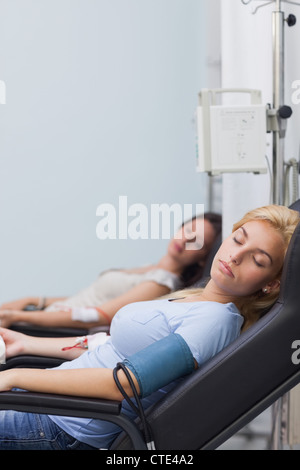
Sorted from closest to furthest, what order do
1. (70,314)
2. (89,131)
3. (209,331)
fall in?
1. (209,331)
2. (70,314)
3. (89,131)

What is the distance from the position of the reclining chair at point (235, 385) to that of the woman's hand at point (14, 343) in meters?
0.51

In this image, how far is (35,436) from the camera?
1.33 m

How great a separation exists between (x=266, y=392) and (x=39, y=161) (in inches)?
96.4

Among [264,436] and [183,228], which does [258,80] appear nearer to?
[183,228]

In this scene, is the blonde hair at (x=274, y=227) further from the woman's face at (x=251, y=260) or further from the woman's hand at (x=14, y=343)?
the woman's hand at (x=14, y=343)

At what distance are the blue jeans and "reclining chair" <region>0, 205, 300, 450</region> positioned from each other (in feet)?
0.49

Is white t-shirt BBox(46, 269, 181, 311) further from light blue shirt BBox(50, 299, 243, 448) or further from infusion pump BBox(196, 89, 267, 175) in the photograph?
light blue shirt BBox(50, 299, 243, 448)

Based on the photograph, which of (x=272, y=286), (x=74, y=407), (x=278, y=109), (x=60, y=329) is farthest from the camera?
(x=60, y=329)

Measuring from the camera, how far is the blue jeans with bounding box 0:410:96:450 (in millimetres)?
1323

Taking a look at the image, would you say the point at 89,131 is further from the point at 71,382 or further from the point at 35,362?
the point at 71,382

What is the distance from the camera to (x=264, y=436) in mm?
2385

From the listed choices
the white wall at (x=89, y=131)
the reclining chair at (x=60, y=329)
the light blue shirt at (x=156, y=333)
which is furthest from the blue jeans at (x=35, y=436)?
the white wall at (x=89, y=131)

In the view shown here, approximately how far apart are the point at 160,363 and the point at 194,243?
136 centimetres

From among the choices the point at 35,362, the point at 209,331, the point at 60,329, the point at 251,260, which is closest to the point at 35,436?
the point at 35,362
